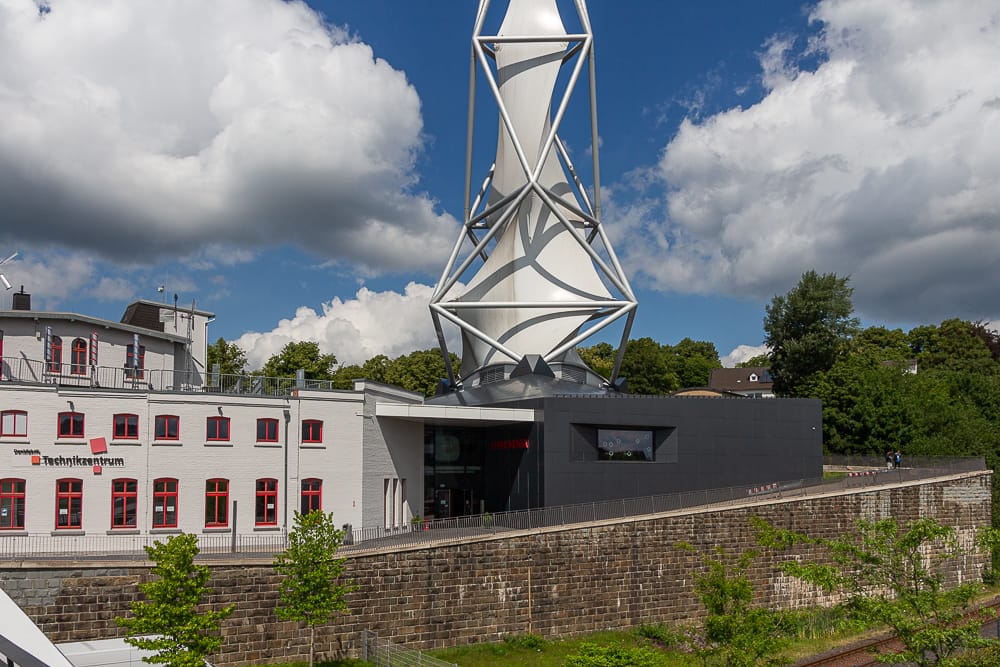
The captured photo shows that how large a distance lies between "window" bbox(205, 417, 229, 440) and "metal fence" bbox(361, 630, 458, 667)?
1004 centimetres

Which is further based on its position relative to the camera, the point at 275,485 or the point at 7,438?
the point at 275,485

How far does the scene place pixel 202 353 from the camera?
4844 centimetres

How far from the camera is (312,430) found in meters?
35.6

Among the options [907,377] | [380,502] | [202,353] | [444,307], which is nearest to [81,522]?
[380,502]

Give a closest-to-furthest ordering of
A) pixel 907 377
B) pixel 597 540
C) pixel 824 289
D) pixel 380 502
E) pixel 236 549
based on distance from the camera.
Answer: pixel 236 549 → pixel 597 540 → pixel 380 502 → pixel 907 377 → pixel 824 289

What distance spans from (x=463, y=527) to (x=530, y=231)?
25.5 meters

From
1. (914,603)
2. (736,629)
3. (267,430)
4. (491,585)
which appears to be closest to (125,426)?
(267,430)

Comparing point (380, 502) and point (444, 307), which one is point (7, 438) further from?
point (444, 307)

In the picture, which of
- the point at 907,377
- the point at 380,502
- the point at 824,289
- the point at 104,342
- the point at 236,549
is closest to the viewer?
the point at 236,549

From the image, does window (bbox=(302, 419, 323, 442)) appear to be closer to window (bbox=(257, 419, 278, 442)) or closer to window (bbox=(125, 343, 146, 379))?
window (bbox=(257, 419, 278, 442))

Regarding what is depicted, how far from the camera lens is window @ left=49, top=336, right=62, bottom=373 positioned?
3831cm

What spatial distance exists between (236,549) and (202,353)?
823 inches

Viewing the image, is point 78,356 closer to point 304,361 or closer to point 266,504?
point 266,504

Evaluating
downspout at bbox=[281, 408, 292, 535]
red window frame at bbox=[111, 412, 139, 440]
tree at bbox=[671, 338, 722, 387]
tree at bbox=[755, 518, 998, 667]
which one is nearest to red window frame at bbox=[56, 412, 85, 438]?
red window frame at bbox=[111, 412, 139, 440]
